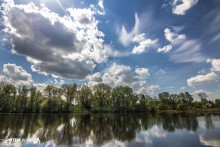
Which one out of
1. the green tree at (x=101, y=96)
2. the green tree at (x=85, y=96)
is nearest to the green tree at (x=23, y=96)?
the green tree at (x=85, y=96)

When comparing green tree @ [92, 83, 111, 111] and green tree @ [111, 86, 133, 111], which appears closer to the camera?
green tree @ [92, 83, 111, 111]

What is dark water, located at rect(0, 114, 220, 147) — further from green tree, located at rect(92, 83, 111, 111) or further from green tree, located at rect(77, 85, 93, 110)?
green tree, located at rect(92, 83, 111, 111)

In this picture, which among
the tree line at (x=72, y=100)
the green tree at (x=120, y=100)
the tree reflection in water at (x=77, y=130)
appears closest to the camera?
the tree reflection in water at (x=77, y=130)

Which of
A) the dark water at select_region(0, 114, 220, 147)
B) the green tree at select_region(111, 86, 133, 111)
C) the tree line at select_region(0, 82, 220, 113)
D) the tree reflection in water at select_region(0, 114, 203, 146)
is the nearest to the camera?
the dark water at select_region(0, 114, 220, 147)

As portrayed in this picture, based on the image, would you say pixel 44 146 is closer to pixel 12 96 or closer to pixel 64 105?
pixel 64 105

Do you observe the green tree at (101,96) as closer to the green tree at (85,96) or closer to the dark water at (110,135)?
the green tree at (85,96)

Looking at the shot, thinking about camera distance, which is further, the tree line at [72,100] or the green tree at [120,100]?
the green tree at [120,100]

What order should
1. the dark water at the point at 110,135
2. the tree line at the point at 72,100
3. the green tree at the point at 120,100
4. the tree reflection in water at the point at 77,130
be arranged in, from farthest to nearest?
the green tree at the point at 120,100
the tree line at the point at 72,100
the tree reflection in water at the point at 77,130
the dark water at the point at 110,135

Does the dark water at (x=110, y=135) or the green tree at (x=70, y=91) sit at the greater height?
the green tree at (x=70, y=91)

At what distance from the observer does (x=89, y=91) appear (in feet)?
364

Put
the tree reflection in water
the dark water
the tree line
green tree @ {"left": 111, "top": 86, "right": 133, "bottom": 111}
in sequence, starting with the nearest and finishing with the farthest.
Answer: the dark water → the tree reflection in water → the tree line → green tree @ {"left": 111, "top": 86, "right": 133, "bottom": 111}

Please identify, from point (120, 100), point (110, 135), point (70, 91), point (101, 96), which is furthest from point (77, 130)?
point (120, 100)

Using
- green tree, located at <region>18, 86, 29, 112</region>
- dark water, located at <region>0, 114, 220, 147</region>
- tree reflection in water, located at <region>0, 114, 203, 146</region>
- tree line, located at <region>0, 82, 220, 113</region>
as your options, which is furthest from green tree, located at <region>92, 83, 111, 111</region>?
dark water, located at <region>0, 114, 220, 147</region>

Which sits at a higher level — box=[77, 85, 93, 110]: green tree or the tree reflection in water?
box=[77, 85, 93, 110]: green tree
